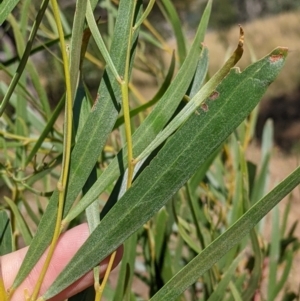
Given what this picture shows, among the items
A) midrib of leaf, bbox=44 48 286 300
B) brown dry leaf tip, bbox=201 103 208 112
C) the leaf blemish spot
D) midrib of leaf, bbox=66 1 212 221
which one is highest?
midrib of leaf, bbox=66 1 212 221

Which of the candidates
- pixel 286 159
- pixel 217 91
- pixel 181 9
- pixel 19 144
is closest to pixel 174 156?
pixel 217 91

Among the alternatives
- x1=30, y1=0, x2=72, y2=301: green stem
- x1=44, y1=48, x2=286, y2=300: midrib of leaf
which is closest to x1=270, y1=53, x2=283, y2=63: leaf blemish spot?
x1=44, y1=48, x2=286, y2=300: midrib of leaf

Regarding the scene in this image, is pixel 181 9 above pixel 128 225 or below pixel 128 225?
above

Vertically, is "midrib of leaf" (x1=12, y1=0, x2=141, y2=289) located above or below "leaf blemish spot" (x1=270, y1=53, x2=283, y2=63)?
above

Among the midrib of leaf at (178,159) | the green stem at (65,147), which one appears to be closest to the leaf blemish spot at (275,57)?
the midrib of leaf at (178,159)

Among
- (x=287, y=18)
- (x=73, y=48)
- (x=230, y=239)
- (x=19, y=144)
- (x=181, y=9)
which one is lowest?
(x=230, y=239)

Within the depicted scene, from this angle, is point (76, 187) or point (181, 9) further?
point (181, 9)

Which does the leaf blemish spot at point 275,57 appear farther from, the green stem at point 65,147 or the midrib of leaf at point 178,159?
the green stem at point 65,147

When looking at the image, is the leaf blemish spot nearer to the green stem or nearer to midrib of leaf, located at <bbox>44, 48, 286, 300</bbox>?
midrib of leaf, located at <bbox>44, 48, 286, 300</bbox>

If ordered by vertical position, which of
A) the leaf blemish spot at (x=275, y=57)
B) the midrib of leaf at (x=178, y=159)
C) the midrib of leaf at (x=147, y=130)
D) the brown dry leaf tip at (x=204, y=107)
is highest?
the midrib of leaf at (x=147, y=130)

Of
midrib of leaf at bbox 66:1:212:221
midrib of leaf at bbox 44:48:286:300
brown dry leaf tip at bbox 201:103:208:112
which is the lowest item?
midrib of leaf at bbox 44:48:286:300

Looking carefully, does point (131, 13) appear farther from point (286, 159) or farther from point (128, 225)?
point (286, 159)
